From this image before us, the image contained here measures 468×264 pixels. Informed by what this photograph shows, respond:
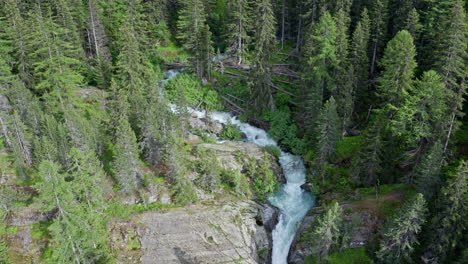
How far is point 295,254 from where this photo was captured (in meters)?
34.4

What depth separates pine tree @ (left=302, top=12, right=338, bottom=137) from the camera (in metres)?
45.0

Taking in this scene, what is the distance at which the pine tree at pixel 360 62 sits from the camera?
46.4 m

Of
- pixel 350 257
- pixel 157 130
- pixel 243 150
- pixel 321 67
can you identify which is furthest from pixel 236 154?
pixel 350 257

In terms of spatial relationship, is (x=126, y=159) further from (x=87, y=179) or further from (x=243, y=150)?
(x=243, y=150)

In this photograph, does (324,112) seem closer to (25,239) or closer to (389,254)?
(389,254)

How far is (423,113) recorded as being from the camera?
35375 millimetres

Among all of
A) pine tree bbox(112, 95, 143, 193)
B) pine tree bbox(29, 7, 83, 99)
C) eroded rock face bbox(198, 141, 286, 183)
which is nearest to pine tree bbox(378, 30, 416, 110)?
eroded rock face bbox(198, 141, 286, 183)

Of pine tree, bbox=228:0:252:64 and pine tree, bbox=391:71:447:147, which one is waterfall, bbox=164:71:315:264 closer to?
pine tree, bbox=391:71:447:147

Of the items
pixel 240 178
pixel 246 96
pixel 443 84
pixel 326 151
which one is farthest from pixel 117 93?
pixel 443 84

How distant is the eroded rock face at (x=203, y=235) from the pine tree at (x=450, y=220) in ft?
48.5

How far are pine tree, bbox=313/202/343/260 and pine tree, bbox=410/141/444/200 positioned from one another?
7371 millimetres

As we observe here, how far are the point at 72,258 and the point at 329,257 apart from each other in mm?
22091

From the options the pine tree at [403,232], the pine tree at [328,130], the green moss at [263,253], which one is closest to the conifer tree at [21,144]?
the green moss at [263,253]

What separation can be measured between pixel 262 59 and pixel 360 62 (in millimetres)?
12878
